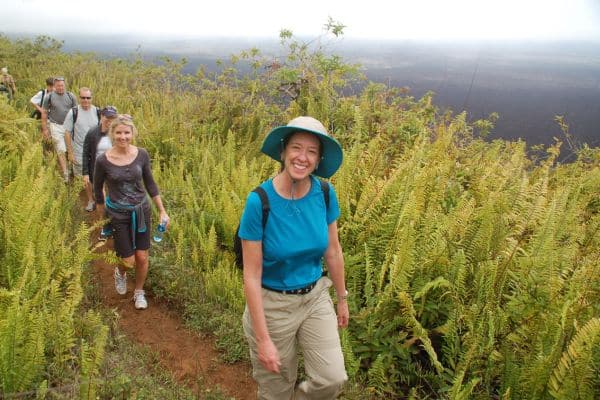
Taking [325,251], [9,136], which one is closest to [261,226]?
[325,251]

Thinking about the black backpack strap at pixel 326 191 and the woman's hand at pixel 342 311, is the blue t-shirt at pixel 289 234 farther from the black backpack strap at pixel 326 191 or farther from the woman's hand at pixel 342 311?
the woman's hand at pixel 342 311

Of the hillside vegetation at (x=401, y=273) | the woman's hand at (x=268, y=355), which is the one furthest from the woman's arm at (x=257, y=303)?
the hillside vegetation at (x=401, y=273)

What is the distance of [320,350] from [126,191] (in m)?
2.23

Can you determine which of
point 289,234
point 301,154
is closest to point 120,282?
point 289,234

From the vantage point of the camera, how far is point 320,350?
2291mm

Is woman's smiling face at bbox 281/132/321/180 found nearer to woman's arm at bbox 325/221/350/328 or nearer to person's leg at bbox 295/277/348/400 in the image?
woman's arm at bbox 325/221/350/328

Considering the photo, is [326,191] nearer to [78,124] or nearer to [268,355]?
[268,355]

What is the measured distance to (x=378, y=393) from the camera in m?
3.01

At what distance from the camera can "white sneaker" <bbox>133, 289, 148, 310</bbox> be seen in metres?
3.86

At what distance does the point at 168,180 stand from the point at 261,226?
411 cm

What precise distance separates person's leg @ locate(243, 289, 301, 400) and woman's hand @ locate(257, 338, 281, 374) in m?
0.17

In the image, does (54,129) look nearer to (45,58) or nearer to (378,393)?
(378,393)

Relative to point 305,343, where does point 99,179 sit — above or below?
above

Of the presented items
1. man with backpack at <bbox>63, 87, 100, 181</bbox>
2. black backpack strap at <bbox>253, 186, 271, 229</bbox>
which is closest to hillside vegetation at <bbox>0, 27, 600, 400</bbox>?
man with backpack at <bbox>63, 87, 100, 181</bbox>
